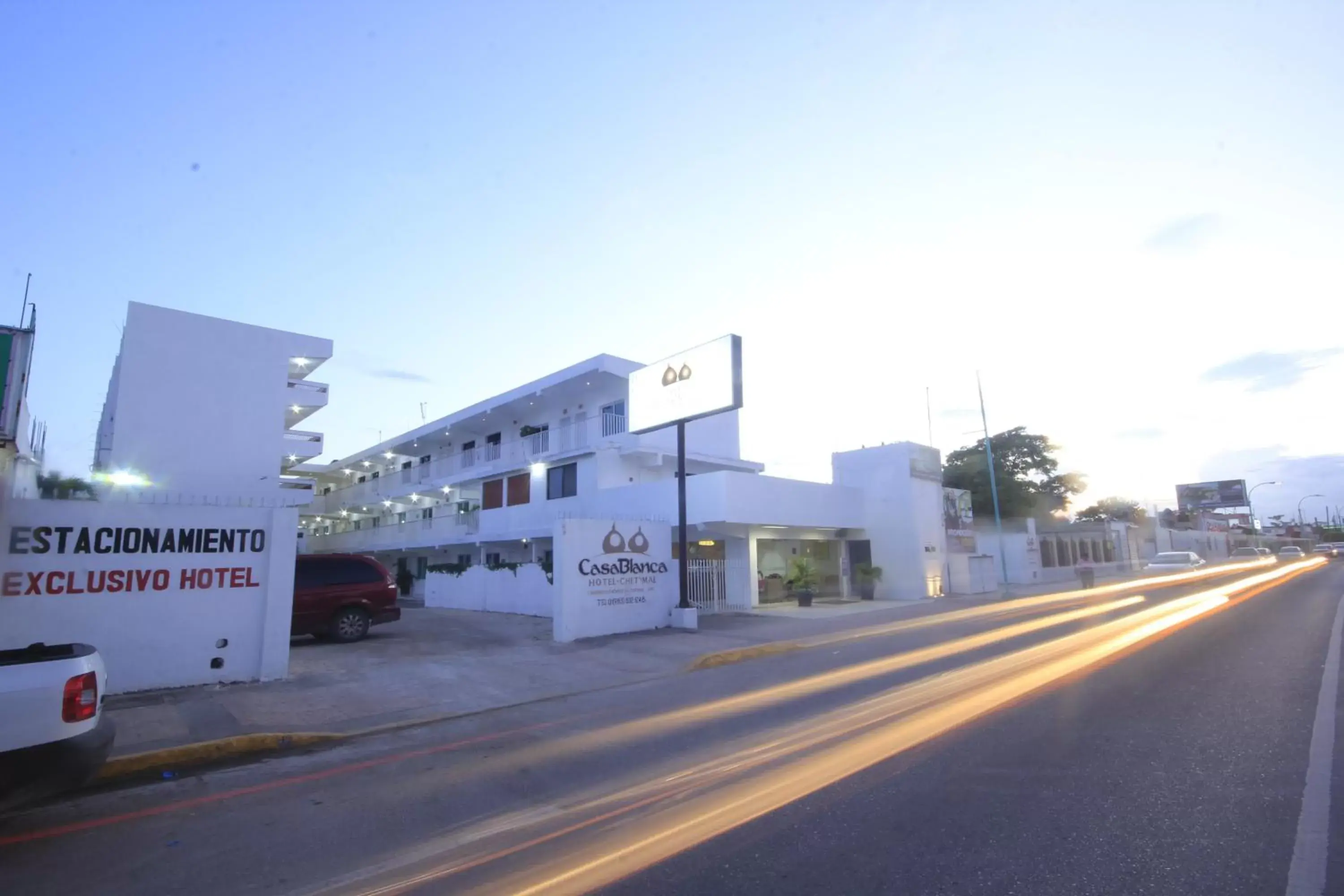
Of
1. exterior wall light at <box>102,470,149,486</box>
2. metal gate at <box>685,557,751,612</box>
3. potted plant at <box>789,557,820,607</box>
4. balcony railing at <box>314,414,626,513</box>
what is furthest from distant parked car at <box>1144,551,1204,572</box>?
exterior wall light at <box>102,470,149,486</box>

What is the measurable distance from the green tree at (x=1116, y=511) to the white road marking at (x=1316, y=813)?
228ft

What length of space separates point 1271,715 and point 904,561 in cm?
2092

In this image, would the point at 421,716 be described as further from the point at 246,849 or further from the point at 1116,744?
the point at 1116,744

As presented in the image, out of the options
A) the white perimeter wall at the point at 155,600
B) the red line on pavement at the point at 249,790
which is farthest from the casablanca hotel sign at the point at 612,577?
the red line on pavement at the point at 249,790

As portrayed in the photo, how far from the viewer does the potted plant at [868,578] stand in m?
27.9

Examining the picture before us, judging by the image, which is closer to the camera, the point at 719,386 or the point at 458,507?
the point at 719,386

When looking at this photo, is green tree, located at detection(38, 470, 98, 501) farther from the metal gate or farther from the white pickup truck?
the metal gate

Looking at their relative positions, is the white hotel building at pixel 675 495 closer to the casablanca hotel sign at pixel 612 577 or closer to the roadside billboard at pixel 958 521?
the roadside billboard at pixel 958 521

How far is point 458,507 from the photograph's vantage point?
35.8 metres

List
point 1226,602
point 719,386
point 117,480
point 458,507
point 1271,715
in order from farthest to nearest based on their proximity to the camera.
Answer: point 458,507 < point 117,480 < point 1226,602 < point 719,386 < point 1271,715

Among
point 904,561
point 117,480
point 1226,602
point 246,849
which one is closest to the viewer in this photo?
point 246,849

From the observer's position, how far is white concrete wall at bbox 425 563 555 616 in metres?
22.0

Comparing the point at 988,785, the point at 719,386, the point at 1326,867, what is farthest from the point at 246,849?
the point at 719,386

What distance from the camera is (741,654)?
45.6 feet
